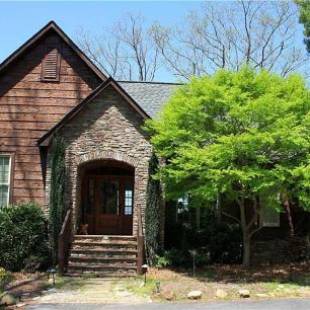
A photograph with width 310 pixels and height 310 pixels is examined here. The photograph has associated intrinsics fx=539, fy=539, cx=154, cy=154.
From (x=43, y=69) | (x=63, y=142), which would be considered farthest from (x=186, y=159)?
(x=43, y=69)

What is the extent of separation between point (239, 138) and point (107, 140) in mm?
5345

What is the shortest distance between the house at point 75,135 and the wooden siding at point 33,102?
4cm

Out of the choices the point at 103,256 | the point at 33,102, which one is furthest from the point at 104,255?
the point at 33,102

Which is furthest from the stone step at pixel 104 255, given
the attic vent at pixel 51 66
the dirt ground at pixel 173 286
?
the attic vent at pixel 51 66

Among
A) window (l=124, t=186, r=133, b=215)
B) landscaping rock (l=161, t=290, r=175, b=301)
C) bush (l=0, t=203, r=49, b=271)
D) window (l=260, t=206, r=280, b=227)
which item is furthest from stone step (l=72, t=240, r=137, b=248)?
window (l=260, t=206, r=280, b=227)

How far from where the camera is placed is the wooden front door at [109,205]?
20.1 meters

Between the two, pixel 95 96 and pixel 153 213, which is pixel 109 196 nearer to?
pixel 153 213

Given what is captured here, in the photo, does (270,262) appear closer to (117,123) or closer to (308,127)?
(308,127)

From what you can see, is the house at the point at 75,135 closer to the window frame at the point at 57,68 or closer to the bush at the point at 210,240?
the window frame at the point at 57,68

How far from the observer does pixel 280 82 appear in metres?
16.0

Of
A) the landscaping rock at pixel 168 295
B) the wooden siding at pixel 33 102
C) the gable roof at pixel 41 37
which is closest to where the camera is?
the landscaping rock at pixel 168 295

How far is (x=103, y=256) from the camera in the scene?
55.5ft

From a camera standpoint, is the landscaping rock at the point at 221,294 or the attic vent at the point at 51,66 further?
the attic vent at the point at 51,66

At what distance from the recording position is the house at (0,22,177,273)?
18.1 metres
